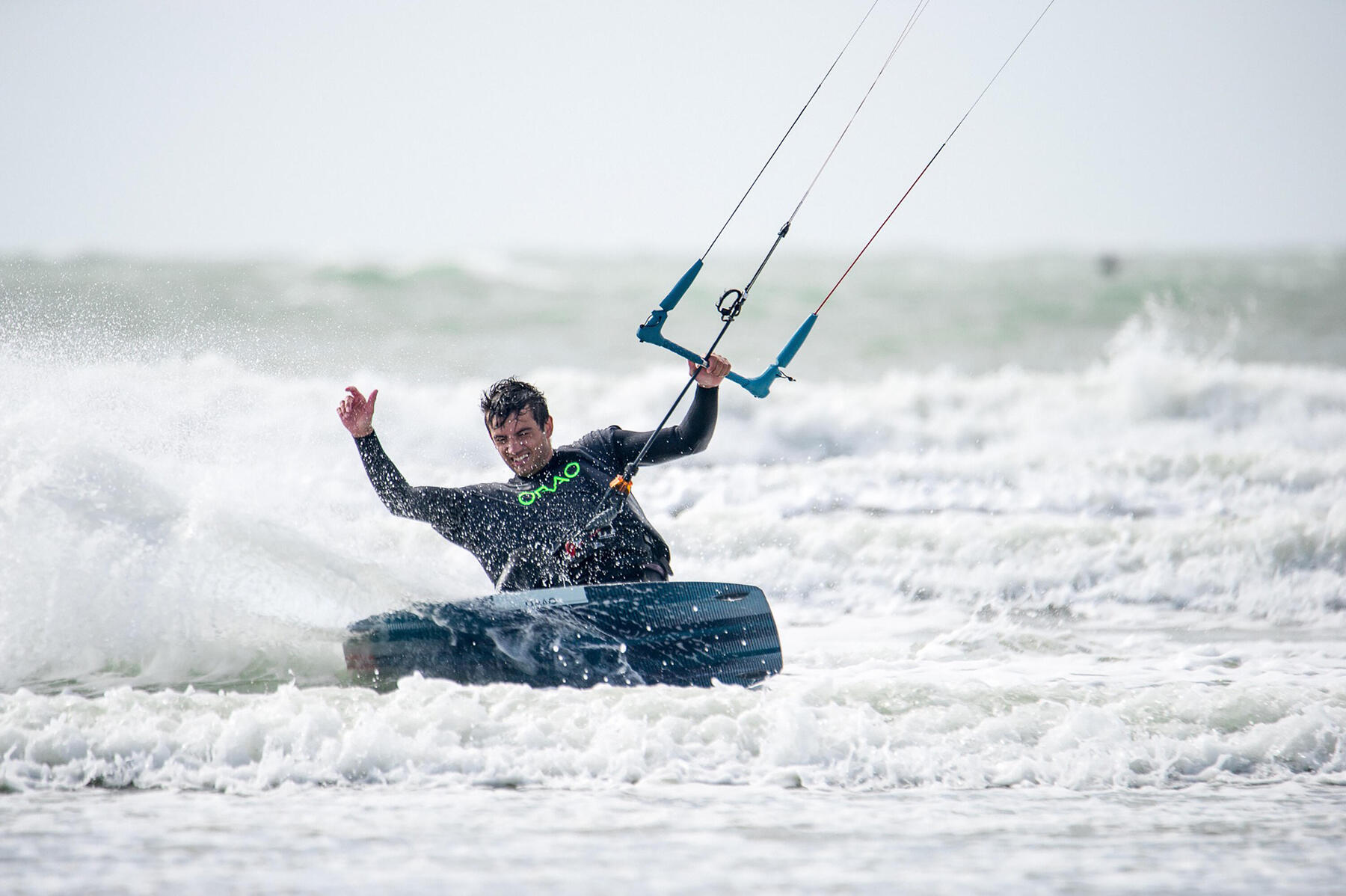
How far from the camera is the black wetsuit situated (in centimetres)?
491

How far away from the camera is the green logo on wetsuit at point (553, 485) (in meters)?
4.97

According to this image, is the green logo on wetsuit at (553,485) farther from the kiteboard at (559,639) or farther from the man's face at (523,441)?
the kiteboard at (559,639)

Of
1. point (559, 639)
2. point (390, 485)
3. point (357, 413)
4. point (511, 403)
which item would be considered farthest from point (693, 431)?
point (357, 413)

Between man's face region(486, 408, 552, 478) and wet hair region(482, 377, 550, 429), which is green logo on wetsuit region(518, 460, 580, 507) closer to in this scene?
man's face region(486, 408, 552, 478)

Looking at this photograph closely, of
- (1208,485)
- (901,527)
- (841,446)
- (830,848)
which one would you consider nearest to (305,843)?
(830,848)

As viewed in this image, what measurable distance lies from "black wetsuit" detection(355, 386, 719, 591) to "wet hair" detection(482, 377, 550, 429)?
0.22 m

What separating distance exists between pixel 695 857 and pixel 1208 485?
31.0 feet

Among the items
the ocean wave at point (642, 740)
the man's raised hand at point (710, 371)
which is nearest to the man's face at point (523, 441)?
the man's raised hand at point (710, 371)

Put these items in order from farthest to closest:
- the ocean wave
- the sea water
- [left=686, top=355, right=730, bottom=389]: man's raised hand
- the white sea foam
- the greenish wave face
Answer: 1. the greenish wave face
2. [left=686, top=355, right=730, bottom=389]: man's raised hand
3. the white sea foam
4. the ocean wave
5. the sea water

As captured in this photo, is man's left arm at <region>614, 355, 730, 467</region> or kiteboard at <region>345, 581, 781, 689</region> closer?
kiteboard at <region>345, 581, 781, 689</region>

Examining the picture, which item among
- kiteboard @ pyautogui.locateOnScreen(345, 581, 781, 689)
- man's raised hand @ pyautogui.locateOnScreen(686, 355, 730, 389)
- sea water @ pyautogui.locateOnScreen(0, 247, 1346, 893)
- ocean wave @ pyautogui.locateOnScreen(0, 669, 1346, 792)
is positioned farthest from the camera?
man's raised hand @ pyautogui.locateOnScreen(686, 355, 730, 389)

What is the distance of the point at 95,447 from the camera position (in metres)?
5.61

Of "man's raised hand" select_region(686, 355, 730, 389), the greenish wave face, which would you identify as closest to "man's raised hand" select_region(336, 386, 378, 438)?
"man's raised hand" select_region(686, 355, 730, 389)

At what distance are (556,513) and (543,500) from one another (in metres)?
0.08
